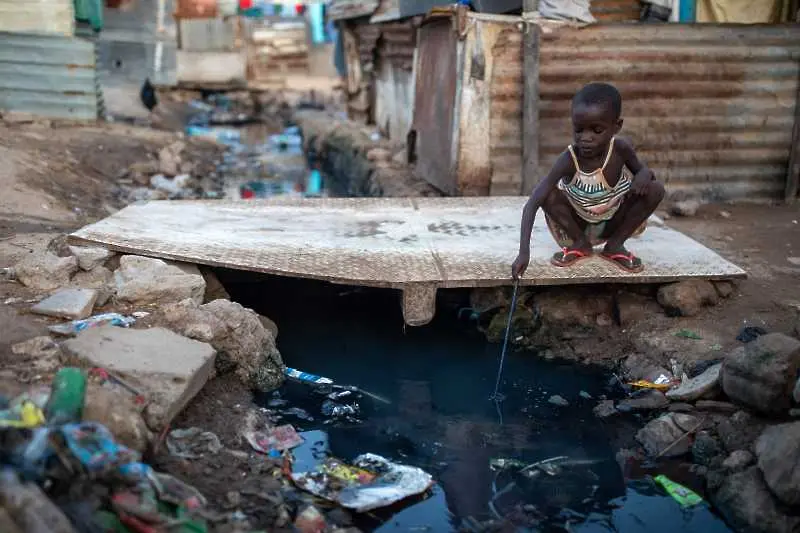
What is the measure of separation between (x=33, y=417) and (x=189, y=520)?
635 mm

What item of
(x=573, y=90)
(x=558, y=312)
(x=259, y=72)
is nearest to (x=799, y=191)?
(x=573, y=90)

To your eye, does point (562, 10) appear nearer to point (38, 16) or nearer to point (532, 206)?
point (532, 206)

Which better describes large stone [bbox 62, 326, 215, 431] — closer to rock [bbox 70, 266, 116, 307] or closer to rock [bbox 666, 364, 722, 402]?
rock [bbox 70, 266, 116, 307]

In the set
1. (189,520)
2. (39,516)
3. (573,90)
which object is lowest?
(189,520)

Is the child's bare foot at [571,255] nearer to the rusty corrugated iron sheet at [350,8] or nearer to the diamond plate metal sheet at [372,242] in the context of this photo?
the diamond plate metal sheet at [372,242]

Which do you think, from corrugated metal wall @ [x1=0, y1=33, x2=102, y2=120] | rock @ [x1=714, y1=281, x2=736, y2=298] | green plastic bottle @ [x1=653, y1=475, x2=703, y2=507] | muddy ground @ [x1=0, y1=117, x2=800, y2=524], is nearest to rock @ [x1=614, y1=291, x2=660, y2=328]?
muddy ground @ [x1=0, y1=117, x2=800, y2=524]

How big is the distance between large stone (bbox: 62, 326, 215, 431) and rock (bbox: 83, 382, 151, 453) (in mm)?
132

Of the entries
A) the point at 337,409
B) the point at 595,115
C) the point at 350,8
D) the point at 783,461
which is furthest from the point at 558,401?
the point at 350,8

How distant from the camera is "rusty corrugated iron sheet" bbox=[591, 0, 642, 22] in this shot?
7.76m

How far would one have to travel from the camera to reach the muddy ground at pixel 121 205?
10.8 feet

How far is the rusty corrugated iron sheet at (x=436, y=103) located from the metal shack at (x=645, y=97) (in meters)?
0.03

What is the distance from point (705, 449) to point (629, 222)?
1.43 meters

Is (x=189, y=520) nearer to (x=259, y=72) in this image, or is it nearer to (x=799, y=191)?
(x=799, y=191)

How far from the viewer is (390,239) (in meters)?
4.96
